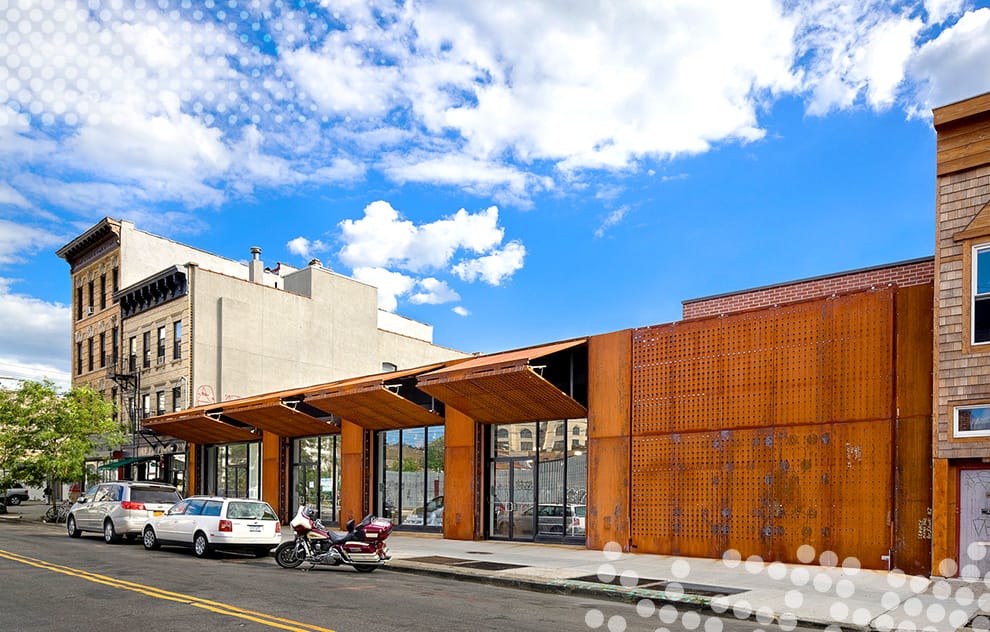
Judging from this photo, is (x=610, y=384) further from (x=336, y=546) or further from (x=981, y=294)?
(x=981, y=294)

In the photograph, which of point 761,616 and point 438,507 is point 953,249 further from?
point 438,507

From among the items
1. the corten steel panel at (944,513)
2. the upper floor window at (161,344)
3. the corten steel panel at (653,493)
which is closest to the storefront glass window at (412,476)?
the corten steel panel at (653,493)

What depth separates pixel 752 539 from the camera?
17.2 m

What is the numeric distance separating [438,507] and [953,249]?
53.6 feet

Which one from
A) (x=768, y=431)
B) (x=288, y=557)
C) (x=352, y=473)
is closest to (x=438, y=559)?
(x=288, y=557)

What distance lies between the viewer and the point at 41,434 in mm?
39250

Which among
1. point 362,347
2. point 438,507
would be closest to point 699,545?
point 438,507

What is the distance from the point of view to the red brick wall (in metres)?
17.2

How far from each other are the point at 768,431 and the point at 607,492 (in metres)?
4.54

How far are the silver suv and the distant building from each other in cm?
1533

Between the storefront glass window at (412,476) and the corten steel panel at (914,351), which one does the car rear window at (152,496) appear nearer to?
the storefront glass window at (412,476)

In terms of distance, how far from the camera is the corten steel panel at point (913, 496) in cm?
1487

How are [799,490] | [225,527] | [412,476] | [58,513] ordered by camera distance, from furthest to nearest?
[58,513], [412,476], [225,527], [799,490]

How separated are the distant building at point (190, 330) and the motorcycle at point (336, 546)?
1004 inches
